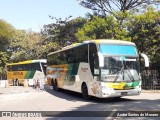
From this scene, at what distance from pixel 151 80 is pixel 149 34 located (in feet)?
14.1

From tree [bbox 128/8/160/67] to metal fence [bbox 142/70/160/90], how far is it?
1.25m

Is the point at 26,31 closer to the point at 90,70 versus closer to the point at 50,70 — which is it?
the point at 50,70

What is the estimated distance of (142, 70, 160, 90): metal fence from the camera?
86.2 feet

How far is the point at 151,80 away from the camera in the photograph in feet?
86.5

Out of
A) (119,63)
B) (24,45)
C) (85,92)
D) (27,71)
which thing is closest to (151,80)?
(85,92)

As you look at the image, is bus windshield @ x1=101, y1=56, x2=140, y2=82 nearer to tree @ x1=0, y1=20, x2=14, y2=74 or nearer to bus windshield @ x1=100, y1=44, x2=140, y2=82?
bus windshield @ x1=100, y1=44, x2=140, y2=82

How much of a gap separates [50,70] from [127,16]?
8.70m

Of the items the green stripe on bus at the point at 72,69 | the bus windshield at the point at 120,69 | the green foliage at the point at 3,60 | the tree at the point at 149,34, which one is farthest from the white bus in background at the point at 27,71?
the bus windshield at the point at 120,69

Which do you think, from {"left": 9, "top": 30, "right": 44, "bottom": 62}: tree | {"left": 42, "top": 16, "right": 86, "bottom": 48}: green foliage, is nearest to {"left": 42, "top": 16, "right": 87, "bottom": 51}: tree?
A: {"left": 42, "top": 16, "right": 86, "bottom": 48}: green foliage

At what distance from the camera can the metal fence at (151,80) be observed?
26281 millimetres

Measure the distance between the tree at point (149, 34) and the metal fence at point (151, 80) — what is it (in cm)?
125

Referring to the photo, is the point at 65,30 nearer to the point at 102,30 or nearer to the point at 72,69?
the point at 102,30

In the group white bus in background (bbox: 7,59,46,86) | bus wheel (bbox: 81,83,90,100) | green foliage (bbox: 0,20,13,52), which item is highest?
green foliage (bbox: 0,20,13,52)

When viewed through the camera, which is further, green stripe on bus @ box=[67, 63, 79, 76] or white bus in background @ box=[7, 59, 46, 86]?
white bus in background @ box=[7, 59, 46, 86]
